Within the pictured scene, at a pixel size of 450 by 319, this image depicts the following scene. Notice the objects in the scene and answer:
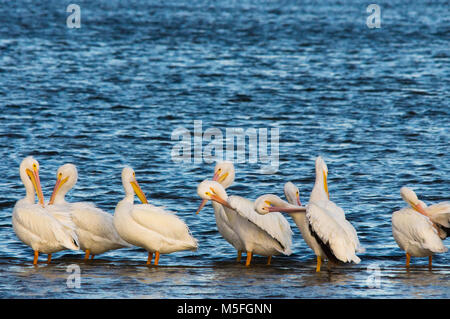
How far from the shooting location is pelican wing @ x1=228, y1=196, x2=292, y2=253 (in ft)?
30.4

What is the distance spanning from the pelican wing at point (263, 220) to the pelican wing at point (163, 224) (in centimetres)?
63

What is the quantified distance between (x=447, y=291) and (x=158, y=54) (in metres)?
23.5

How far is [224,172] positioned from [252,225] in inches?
47.8

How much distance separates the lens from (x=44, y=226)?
9266mm

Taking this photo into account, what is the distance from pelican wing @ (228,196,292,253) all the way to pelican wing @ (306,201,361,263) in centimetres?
60

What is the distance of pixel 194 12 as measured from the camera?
157 feet

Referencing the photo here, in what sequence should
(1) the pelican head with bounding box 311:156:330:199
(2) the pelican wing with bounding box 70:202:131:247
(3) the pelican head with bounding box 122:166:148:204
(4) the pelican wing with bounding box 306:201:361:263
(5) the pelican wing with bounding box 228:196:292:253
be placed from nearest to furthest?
(4) the pelican wing with bounding box 306:201:361:263, (5) the pelican wing with bounding box 228:196:292:253, (2) the pelican wing with bounding box 70:202:131:247, (3) the pelican head with bounding box 122:166:148:204, (1) the pelican head with bounding box 311:156:330:199

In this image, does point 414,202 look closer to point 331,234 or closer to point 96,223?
point 331,234

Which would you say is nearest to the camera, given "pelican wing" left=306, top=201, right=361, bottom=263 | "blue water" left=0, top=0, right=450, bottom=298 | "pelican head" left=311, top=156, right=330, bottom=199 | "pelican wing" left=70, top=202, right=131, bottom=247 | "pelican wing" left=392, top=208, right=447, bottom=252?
"pelican wing" left=306, top=201, right=361, bottom=263

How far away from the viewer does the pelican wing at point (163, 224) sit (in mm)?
9352

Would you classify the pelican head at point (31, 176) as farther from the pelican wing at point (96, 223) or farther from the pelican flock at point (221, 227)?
the pelican wing at point (96, 223)

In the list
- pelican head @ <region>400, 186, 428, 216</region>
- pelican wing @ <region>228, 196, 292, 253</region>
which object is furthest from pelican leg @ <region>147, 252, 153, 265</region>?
pelican head @ <region>400, 186, 428, 216</region>

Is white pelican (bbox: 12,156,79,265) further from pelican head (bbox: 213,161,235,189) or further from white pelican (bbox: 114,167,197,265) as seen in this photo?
pelican head (bbox: 213,161,235,189)

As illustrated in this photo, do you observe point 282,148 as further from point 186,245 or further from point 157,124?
point 186,245
